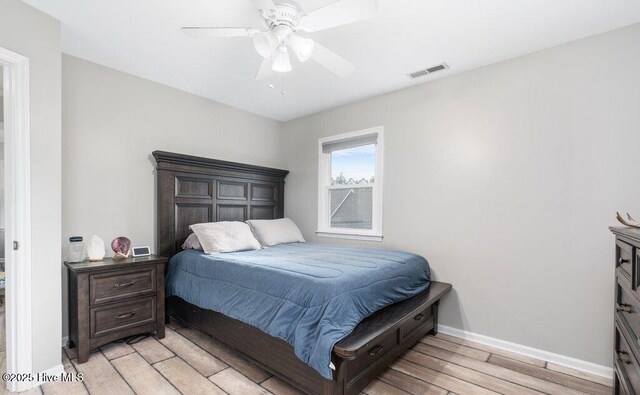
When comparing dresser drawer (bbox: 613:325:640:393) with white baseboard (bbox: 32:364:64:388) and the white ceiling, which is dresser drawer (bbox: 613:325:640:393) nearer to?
the white ceiling

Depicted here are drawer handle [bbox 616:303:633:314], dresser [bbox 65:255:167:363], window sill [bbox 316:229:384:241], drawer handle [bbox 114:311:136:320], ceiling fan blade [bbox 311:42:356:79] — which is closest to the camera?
drawer handle [bbox 616:303:633:314]

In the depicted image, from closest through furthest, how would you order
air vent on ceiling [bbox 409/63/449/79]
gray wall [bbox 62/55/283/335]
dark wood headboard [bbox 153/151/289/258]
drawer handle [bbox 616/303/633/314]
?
drawer handle [bbox 616/303/633/314] → gray wall [bbox 62/55/283/335] → air vent on ceiling [bbox 409/63/449/79] → dark wood headboard [bbox 153/151/289/258]

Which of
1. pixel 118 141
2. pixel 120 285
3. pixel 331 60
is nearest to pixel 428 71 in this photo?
pixel 331 60

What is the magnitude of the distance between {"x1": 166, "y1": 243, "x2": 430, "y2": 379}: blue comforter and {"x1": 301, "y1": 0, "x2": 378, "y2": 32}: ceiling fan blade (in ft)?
5.06

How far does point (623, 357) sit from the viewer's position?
1.56m

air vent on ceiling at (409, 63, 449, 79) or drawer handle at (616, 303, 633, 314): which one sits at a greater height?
air vent on ceiling at (409, 63, 449, 79)

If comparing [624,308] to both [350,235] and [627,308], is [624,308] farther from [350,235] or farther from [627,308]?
[350,235]

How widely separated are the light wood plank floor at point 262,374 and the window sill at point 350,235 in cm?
123

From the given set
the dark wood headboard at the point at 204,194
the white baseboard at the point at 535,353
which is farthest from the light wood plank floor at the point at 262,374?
the dark wood headboard at the point at 204,194

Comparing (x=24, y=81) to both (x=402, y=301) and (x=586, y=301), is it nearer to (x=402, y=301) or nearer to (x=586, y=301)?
(x=402, y=301)

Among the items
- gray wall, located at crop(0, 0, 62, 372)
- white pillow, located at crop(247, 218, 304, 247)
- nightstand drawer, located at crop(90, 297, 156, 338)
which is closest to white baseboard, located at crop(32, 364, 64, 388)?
gray wall, located at crop(0, 0, 62, 372)

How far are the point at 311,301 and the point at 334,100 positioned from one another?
2583mm

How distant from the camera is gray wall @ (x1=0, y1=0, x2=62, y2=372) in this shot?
204 cm

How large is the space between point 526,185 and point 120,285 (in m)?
3.51
